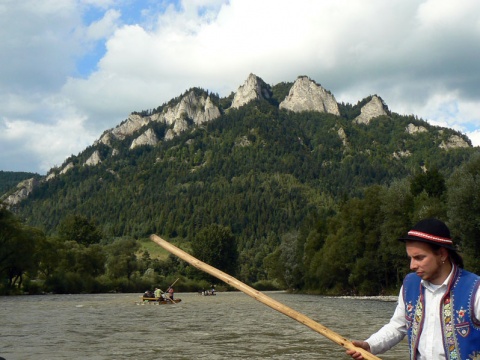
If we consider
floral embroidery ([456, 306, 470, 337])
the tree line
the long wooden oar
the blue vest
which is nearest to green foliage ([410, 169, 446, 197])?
the tree line

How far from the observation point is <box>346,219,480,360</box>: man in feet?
14.7

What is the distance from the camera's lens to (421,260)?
15.4ft

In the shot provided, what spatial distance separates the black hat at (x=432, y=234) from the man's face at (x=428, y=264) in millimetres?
85

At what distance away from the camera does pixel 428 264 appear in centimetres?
467

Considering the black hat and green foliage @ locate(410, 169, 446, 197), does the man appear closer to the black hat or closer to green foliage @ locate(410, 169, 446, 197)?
the black hat

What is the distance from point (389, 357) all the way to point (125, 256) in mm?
92695

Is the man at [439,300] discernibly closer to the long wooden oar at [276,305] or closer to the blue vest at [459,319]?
the blue vest at [459,319]

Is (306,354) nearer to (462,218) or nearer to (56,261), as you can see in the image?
(462,218)

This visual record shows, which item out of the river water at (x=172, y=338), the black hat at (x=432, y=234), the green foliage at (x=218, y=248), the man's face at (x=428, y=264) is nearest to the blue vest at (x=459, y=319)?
the man's face at (x=428, y=264)

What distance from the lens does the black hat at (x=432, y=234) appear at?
4.65 m

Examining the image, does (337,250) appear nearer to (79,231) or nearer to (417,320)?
(417,320)

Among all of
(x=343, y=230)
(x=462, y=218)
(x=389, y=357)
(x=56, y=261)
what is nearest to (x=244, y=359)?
(x=389, y=357)

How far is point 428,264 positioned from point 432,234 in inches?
10.0

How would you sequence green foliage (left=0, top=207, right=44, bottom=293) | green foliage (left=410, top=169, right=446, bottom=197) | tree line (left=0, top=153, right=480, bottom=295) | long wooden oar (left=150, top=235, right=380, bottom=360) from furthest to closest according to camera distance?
1. green foliage (left=410, top=169, right=446, bottom=197)
2. green foliage (left=0, top=207, right=44, bottom=293)
3. tree line (left=0, top=153, right=480, bottom=295)
4. long wooden oar (left=150, top=235, right=380, bottom=360)
